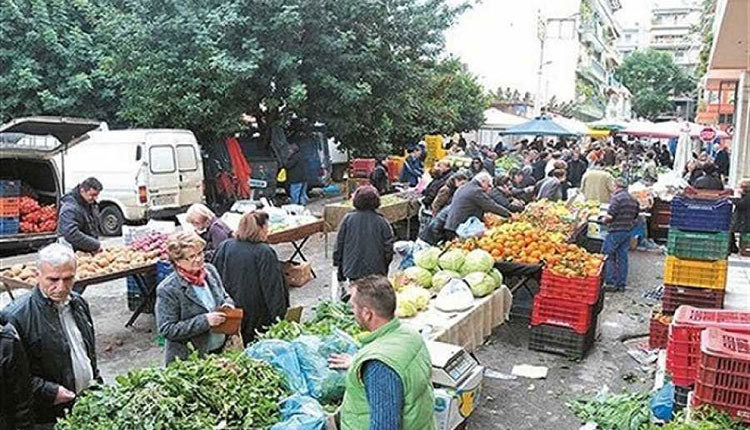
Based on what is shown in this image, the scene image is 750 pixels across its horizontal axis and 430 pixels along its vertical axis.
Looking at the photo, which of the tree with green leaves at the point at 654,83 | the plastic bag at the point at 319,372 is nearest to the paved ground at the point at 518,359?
the plastic bag at the point at 319,372

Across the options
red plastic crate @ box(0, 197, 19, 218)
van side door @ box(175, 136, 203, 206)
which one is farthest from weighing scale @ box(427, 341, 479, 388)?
van side door @ box(175, 136, 203, 206)

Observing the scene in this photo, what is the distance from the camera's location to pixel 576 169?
17.8 meters

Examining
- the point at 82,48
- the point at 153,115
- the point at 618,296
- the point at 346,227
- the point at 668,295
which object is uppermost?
the point at 82,48

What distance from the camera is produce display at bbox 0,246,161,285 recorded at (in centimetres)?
749

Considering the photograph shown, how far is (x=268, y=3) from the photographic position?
16.9 meters

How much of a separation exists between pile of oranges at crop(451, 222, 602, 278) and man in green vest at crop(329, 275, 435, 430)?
16.5 feet

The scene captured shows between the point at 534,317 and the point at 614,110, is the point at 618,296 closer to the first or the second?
the point at 534,317

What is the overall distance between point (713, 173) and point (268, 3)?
10.9 m

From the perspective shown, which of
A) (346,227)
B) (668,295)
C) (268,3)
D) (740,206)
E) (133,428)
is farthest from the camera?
(268,3)

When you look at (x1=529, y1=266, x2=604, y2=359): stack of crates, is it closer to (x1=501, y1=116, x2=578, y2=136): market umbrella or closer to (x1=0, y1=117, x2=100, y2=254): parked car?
(x1=0, y1=117, x2=100, y2=254): parked car

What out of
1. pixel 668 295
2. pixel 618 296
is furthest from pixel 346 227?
pixel 618 296

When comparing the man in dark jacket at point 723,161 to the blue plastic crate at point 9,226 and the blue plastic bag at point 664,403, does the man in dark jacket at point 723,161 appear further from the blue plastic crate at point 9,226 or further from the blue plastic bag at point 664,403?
the blue plastic crate at point 9,226

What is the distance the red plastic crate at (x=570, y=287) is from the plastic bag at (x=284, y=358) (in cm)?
436

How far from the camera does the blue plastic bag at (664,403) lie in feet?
15.7
